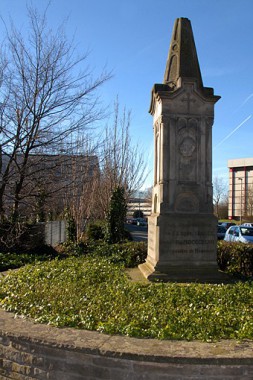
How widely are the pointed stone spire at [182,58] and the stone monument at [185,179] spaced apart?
0.02 metres

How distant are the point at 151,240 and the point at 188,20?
15.5 feet

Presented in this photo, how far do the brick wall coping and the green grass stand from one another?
172 mm

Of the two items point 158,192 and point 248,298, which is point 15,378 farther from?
point 158,192

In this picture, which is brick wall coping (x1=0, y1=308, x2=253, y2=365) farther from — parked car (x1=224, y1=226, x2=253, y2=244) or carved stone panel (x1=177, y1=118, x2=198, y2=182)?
parked car (x1=224, y1=226, x2=253, y2=244)

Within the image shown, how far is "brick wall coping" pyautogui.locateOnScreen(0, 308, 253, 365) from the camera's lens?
3391 millimetres

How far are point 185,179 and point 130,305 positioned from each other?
10.8 ft

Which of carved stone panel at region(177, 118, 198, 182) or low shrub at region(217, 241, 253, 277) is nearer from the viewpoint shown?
carved stone panel at region(177, 118, 198, 182)

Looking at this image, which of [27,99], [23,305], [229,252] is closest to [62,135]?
[27,99]

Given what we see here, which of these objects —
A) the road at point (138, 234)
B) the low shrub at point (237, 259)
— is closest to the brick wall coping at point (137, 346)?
the low shrub at point (237, 259)

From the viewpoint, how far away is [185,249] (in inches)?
282

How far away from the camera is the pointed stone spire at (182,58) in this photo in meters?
7.59

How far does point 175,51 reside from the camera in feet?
25.8

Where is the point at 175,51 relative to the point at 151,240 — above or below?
above

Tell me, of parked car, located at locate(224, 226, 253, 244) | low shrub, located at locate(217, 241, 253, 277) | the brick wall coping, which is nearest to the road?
parked car, located at locate(224, 226, 253, 244)
